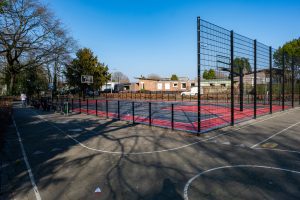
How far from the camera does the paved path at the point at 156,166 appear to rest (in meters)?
4.53

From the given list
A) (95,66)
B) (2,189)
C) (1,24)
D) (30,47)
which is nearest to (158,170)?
(2,189)

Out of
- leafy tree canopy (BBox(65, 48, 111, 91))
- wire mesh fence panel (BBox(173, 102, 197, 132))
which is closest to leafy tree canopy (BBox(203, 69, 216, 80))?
wire mesh fence panel (BBox(173, 102, 197, 132))

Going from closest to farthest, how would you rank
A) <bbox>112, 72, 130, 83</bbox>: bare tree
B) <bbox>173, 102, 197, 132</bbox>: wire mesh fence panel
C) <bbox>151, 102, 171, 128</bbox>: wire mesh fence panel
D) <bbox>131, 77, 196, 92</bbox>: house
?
<bbox>173, 102, 197, 132</bbox>: wire mesh fence panel → <bbox>151, 102, 171, 128</bbox>: wire mesh fence panel → <bbox>131, 77, 196, 92</bbox>: house → <bbox>112, 72, 130, 83</bbox>: bare tree

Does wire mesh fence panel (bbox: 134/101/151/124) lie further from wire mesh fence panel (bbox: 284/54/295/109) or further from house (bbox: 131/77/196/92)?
house (bbox: 131/77/196/92)

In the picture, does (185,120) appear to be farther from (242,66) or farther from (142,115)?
(242,66)

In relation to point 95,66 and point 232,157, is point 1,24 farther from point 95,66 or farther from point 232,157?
point 95,66

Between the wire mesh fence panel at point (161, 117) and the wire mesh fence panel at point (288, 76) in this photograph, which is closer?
the wire mesh fence panel at point (161, 117)

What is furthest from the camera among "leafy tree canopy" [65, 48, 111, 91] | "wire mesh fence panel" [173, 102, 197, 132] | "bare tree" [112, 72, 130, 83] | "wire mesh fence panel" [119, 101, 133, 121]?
"bare tree" [112, 72, 130, 83]

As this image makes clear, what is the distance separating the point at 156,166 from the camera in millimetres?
6035

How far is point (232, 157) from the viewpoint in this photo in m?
6.59

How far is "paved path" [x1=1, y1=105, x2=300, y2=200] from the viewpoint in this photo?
4.53 metres

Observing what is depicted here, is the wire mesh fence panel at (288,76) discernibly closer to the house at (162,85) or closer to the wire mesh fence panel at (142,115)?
the wire mesh fence panel at (142,115)

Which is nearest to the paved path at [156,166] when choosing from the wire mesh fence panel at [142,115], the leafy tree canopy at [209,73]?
the leafy tree canopy at [209,73]

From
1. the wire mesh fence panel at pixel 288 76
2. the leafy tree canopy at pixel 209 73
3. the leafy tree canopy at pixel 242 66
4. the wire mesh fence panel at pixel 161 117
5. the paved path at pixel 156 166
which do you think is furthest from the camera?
the wire mesh fence panel at pixel 288 76
